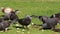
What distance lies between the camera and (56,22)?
1148 centimetres

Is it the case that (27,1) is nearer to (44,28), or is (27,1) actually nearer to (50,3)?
(50,3)

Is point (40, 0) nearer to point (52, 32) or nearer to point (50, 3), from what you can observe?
point (50, 3)

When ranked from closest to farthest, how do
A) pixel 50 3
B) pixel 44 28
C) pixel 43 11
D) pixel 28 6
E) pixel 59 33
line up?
1. pixel 59 33
2. pixel 44 28
3. pixel 43 11
4. pixel 28 6
5. pixel 50 3

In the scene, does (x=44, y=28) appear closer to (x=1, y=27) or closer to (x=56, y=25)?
(x=56, y=25)

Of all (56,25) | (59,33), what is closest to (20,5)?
(56,25)

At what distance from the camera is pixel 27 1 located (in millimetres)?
20469

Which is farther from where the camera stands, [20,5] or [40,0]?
[40,0]

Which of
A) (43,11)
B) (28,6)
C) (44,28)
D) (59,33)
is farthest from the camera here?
(28,6)

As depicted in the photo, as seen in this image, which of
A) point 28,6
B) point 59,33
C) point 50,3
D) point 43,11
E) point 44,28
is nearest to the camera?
point 59,33

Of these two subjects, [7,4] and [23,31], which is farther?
[7,4]

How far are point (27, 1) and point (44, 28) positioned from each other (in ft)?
30.5

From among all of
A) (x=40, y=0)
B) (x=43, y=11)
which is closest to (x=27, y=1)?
(x=40, y=0)

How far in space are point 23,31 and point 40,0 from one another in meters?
10.4

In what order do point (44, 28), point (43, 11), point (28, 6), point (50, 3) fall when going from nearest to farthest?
point (44, 28) < point (43, 11) < point (28, 6) < point (50, 3)
